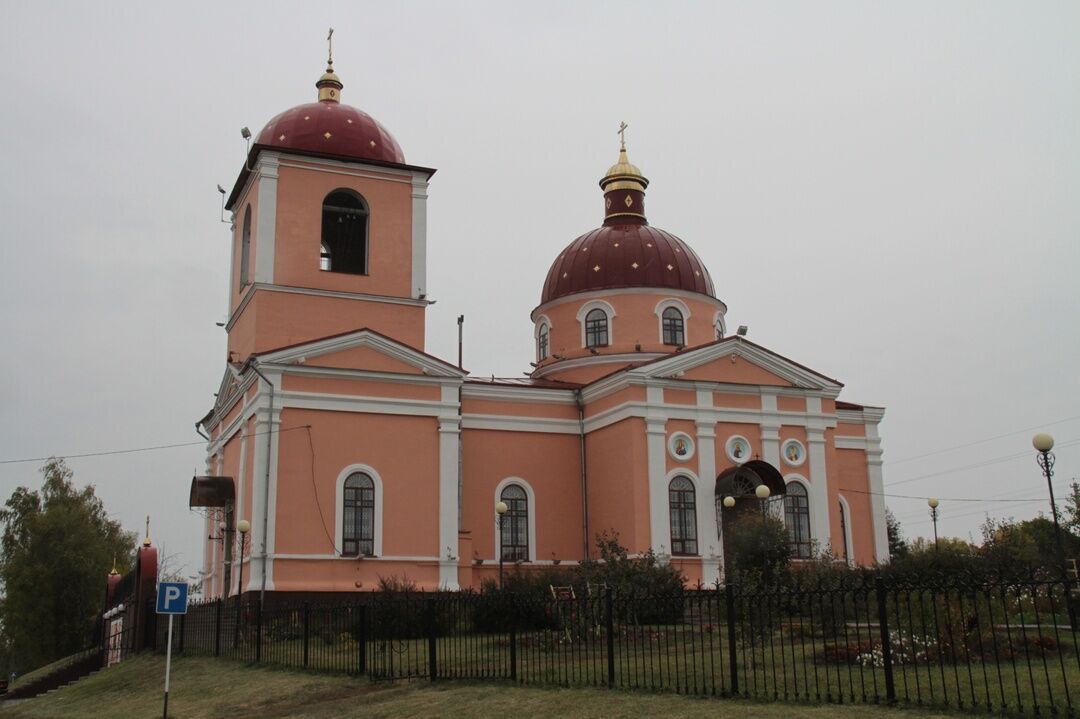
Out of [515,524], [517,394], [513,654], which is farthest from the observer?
[517,394]

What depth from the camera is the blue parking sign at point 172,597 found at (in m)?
15.8

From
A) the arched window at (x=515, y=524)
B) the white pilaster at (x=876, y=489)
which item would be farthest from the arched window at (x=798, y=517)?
the arched window at (x=515, y=524)

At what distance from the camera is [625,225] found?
3506cm

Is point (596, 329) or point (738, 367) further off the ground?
point (596, 329)

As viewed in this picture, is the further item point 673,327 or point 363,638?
point 673,327

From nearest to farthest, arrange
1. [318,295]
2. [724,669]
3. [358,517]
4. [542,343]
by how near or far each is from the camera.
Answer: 1. [724,669]
2. [358,517]
3. [318,295]
4. [542,343]

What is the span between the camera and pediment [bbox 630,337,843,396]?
1113 inches

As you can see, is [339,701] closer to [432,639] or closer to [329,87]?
[432,639]

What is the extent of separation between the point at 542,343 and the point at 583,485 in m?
6.59

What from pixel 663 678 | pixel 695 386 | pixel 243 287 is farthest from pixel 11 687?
pixel 663 678

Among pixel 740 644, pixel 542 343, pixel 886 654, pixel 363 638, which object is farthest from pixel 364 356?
pixel 886 654

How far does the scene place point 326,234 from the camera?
97.7 ft

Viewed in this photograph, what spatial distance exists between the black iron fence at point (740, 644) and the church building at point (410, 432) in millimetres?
4875

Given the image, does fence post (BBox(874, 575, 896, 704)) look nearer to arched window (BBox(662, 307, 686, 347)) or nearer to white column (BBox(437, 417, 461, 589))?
white column (BBox(437, 417, 461, 589))
